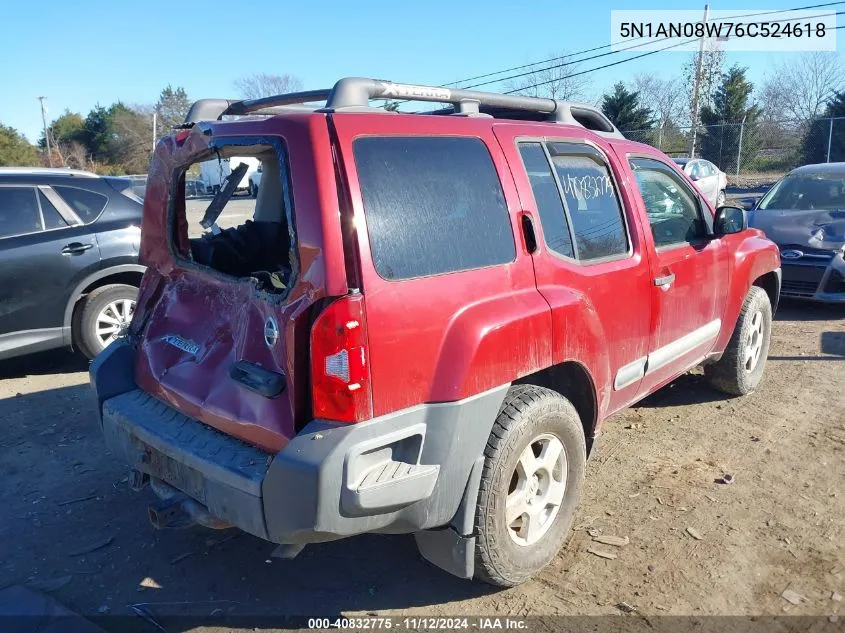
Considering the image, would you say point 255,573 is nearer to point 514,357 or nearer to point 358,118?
point 514,357

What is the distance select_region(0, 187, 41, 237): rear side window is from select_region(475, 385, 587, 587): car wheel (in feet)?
16.2

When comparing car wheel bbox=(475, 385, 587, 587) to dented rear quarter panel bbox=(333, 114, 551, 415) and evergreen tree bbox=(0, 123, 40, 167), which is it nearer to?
dented rear quarter panel bbox=(333, 114, 551, 415)

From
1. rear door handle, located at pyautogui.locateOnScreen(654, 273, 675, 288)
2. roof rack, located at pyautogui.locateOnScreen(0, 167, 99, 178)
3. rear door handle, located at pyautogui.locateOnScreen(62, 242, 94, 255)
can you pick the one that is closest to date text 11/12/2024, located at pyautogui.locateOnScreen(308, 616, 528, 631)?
rear door handle, located at pyautogui.locateOnScreen(654, 273, 675, 288)

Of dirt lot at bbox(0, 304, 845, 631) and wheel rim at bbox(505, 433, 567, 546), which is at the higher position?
wheel rim at bbox(505, 433, 567, 546)

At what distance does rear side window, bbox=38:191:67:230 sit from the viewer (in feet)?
19.2

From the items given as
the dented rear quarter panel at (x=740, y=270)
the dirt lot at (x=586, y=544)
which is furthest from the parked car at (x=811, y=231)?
the dirt lot at (x=586, y=544)

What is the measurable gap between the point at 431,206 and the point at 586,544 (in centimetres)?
186

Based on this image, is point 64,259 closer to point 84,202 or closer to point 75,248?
point 75,248

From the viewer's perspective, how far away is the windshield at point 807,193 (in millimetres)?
8188

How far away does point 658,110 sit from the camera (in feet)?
117

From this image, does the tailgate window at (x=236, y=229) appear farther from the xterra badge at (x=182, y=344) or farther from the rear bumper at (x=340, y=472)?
the rear bumper at (x=340, y=472)

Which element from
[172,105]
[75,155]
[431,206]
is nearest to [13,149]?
[75,155]

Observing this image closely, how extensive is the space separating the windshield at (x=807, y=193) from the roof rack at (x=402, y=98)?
558 centimetres

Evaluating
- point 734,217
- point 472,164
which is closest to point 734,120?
point 734,217
